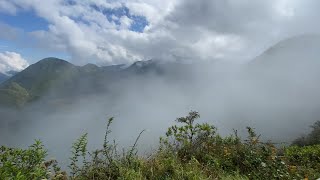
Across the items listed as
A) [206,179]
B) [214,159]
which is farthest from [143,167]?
[214,159]

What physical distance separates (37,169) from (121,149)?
2920 mm

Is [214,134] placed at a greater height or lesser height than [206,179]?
greater

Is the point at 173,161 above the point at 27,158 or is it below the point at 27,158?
below

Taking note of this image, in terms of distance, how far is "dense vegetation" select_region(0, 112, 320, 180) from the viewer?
4.44 meters

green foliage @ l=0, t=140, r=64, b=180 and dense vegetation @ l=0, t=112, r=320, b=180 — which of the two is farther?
dense vegetation @ l=0, t=112, r=320, b=180

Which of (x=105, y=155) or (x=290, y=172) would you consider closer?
(x=105, y=155)

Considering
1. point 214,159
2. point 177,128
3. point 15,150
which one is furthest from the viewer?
point 177,128

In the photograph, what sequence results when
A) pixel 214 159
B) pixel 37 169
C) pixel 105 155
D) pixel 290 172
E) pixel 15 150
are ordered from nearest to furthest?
pixel 37 169
pixel 15 150
pixel 105 155
pixel 290 172
pixel 214 159

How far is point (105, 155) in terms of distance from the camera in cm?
631

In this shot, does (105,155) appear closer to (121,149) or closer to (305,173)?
(121,149)

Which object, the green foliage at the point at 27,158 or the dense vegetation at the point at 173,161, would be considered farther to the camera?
the dense vegetation at the point at 173,161

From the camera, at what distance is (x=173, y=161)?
6504mm

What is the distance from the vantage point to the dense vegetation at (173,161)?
14.6 feet

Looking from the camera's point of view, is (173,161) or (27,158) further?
(173,161)
